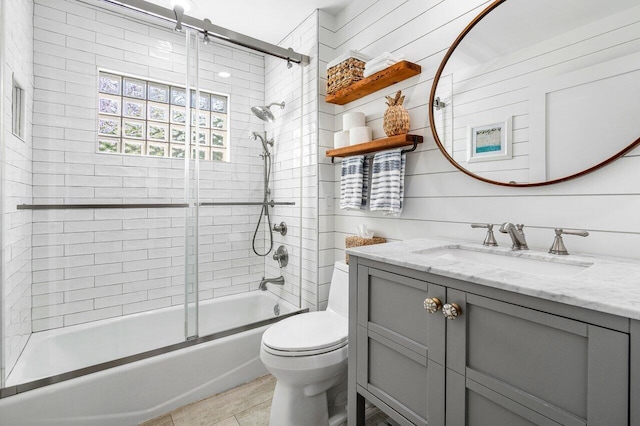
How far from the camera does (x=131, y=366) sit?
66.1 inches

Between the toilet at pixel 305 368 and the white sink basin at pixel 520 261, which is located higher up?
the white sink basin at pixel 520 261

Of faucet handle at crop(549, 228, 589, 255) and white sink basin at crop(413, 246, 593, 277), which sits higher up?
faucet handle at crop(549, 228, 589, 255)

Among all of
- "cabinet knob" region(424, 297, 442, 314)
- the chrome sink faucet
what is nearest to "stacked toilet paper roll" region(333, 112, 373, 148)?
the chrome sink faucet

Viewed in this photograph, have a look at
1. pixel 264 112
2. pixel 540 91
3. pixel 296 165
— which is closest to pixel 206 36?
pixel 264 112

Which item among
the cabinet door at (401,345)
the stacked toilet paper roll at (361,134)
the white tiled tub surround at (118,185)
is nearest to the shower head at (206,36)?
the white tiled tub surround at (118,185)

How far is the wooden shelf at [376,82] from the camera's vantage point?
65.8 inches

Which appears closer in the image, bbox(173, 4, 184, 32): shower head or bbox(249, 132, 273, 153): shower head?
bbox(173, 4, 184, 32): shower head

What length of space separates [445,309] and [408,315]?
0.18 metres

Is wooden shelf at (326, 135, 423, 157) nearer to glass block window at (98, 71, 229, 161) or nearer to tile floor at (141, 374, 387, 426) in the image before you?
glass block window at (98, 71, 229, 161)

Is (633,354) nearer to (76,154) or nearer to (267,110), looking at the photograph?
(267,110)

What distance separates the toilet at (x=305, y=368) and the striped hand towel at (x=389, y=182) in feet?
2.32

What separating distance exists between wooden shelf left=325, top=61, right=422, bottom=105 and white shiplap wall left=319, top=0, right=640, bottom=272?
0.16 feet

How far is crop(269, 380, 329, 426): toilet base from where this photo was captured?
1480 mm

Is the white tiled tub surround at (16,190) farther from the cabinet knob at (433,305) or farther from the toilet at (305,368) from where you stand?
the cabinet knob at (433,305)
